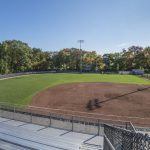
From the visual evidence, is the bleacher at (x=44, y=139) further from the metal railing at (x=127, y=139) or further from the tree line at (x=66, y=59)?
the tree line at (x=66, y=59)

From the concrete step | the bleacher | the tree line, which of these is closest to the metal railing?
the concrete step

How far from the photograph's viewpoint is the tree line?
10312 centimetres

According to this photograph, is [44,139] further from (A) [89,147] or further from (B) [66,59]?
(B) [66,59]

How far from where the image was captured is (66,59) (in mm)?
122062

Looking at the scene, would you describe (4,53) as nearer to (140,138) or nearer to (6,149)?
(6,149)

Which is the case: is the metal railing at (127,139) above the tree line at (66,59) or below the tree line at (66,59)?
below

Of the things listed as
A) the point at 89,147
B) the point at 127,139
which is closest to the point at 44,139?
the point at 89,147

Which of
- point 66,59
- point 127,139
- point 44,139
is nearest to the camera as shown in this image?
point 127,139

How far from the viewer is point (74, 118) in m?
25.9

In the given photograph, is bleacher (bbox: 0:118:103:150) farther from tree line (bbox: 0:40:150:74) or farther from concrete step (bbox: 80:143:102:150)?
tree line (bbox: 0:40:150:74)

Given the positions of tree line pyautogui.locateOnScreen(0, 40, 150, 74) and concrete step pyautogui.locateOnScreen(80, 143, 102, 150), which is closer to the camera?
concrete step pyautogui.locateOnScreen(80, 143, 102, 150)

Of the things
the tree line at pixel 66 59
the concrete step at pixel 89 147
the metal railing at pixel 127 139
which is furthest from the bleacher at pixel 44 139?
the tree line at pixel 66 59

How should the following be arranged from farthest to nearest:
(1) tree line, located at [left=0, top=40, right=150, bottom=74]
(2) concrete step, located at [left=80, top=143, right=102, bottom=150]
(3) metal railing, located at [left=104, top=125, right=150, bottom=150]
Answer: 1. (1) tree line, located at [left=0, top=40, right=150, bottom=74]
2. (2) concrete step, located at [left=80, top=143, right=102, bottom=150]
3. (3) metal railing, located at [left=104, top=125, right=150, bottom=150]

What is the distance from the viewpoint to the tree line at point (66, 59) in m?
103
